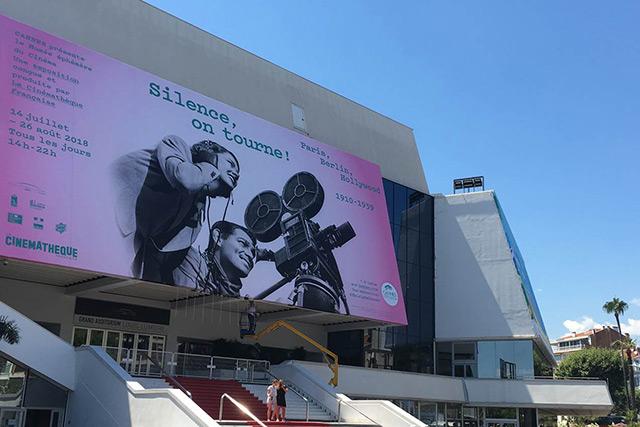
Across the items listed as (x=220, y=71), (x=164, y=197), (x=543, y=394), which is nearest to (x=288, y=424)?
(x=164, y=197)

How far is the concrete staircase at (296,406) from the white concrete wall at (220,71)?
13.1 meters

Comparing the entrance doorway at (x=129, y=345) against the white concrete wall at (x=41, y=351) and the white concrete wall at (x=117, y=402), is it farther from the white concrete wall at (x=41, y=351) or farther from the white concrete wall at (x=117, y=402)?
the white concrete wall at (x=41, y=351)

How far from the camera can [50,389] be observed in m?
19.6

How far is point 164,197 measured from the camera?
23797 mm

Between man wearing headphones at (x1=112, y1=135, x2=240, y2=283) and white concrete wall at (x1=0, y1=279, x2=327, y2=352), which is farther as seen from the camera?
white concrete wall at (x1=0, y1=279, x2=327, y2=352)

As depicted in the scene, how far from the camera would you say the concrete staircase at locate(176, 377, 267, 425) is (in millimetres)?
20891

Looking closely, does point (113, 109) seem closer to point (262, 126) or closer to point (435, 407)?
point (262, 126)

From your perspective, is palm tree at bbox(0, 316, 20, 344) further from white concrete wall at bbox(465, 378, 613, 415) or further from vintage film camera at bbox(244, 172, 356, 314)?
white concrete wall at bbox(465, 378, 613, 415)

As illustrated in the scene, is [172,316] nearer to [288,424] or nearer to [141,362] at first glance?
[141,362]

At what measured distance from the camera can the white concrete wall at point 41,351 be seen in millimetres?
17891

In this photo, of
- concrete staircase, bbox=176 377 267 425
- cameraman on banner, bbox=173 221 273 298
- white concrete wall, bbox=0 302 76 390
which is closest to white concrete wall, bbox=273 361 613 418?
concrete staircase, bbox=176 377 267 425

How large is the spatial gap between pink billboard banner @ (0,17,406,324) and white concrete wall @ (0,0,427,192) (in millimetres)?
2268

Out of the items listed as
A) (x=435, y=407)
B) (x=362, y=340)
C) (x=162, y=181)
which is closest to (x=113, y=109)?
(x=162, y=181)

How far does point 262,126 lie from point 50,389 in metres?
14.1
